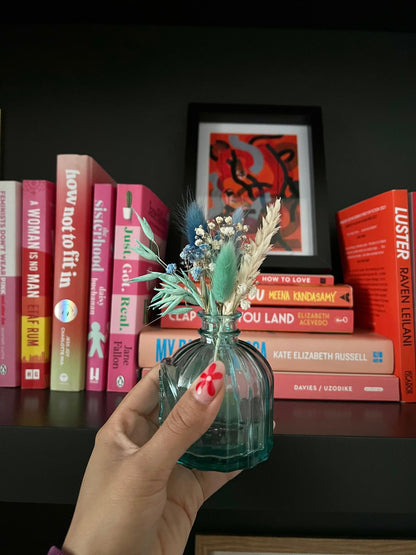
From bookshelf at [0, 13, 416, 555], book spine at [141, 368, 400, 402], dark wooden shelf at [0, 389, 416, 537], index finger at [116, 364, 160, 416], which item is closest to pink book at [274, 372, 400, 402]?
book spine at [141, 368, 400, 402]

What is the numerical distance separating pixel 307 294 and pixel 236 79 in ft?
1.86

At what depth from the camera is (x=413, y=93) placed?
2.94ft

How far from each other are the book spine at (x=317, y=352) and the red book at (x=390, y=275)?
3cm

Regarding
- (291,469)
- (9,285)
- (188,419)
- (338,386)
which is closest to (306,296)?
(338,386)

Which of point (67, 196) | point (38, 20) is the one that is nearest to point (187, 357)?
point (67, 196)

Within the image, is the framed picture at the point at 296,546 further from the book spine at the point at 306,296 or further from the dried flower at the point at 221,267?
the dried flower at the point at 221,267

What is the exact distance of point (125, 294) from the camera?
0.63 metres

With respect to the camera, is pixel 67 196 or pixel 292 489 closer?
pixel 292 489

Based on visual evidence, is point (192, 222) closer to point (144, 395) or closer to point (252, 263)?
point (252, 263)

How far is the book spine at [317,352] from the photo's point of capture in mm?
601

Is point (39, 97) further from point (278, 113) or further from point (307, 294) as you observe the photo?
point (307, 294)

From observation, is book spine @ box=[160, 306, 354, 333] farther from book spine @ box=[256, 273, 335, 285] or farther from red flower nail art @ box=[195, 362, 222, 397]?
red flower nail art @ box=[195, 362, 222, 397]

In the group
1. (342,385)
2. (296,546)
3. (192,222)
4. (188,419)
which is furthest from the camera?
(296,546)

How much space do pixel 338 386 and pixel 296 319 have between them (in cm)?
12
